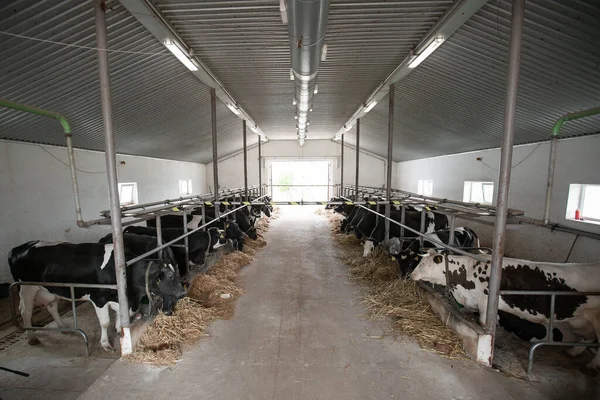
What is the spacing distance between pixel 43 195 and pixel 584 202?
12326 millimetres

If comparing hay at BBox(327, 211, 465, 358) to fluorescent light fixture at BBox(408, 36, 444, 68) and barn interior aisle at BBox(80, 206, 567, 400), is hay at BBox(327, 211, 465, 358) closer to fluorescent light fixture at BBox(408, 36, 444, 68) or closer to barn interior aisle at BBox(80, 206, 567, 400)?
barn interior aisle at BBox(80, 206, 567, 400)

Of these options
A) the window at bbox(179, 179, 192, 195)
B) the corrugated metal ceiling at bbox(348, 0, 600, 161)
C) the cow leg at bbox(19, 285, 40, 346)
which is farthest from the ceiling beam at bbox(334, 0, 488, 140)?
the window at bbox(179, 179, 192, 195)

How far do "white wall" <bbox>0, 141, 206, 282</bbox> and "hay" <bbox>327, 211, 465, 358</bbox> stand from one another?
723 centimetres

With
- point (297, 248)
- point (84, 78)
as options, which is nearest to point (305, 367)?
point (297, 248)

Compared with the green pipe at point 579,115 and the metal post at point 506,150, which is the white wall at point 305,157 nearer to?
the green pipe at point 579,115

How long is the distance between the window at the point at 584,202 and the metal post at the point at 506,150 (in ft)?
15.7

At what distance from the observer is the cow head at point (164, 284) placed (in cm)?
412

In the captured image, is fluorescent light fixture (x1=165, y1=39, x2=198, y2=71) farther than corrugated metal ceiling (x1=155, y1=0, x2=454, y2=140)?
Yes

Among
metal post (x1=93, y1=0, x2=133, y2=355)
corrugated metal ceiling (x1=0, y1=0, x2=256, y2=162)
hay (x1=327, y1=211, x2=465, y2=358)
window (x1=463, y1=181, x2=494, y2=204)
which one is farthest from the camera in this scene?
window (x1=463, y1=181, x2=494, y2=204)

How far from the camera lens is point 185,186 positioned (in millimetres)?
16578

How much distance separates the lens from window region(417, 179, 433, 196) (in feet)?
47.7

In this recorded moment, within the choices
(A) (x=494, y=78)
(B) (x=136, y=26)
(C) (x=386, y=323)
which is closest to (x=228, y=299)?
(C) (x=386, y=323)

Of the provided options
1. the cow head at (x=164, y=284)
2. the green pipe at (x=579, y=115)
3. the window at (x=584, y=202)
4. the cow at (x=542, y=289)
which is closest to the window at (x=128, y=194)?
the cow head at (x=164, y=284)

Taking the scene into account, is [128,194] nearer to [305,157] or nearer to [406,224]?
[406,224]
